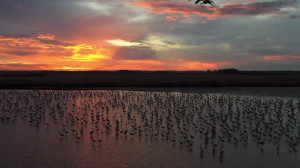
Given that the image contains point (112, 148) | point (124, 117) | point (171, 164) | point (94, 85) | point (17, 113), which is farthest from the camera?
point (94, 85)

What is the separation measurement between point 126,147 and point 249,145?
22.0 feet

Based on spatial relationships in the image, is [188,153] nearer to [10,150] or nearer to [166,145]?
[166,145]

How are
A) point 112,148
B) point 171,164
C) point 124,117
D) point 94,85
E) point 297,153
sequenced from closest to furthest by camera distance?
point 171,164 < point 297,153 < point 112,148 < point 124,117 < point 94,85

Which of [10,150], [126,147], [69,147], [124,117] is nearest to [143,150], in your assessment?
[126,147]

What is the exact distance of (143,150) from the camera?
14633 mm

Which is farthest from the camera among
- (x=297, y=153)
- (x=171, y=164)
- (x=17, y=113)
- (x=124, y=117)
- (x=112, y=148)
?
(x=17, y=113)

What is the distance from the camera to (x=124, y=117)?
23578 mm

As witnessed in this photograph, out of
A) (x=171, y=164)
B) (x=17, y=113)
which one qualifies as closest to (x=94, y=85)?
(x=17, y=113)

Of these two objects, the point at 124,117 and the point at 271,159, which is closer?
the point at 271,159

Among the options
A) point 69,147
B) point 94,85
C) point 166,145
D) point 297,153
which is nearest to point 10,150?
point 69,147

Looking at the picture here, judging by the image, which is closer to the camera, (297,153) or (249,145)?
(297,153)

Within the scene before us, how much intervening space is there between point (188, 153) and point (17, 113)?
1841cm

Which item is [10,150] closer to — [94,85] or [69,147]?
[69,147]

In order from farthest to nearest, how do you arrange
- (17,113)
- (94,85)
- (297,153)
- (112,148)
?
1. (94,85)
2. (17,113)
3. (112,148)
4. (297,153)
